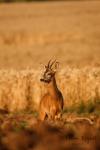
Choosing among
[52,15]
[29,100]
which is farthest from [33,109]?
[52,15]

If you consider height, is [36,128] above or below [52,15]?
below

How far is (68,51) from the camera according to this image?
3956 cm

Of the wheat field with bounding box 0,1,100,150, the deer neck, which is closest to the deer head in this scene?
the deer neck

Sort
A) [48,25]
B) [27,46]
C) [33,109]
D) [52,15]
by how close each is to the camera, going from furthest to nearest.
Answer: [52,15] → [48,25] → [27,46] → [33,109]

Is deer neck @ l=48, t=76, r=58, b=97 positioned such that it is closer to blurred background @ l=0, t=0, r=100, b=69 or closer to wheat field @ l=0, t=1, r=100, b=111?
wheat field @ l=0, t=1, r=100, b=111

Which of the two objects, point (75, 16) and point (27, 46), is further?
point (75, 16)

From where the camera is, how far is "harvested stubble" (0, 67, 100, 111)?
2484 centimetres

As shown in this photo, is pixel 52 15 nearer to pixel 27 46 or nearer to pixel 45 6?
pixel 45 6

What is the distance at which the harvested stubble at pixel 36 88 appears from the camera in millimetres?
24844

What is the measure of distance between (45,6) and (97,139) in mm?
46550

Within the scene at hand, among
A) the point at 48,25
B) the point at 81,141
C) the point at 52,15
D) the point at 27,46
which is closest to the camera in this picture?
the point at 81,141

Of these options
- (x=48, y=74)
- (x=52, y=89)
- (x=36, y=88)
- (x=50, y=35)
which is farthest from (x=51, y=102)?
(x=50, y=35)

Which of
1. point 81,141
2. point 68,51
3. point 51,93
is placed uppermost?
point 68,51

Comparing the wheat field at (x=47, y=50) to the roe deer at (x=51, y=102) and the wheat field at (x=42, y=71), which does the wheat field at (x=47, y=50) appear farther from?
the roe deer at (x=51, y=102)
